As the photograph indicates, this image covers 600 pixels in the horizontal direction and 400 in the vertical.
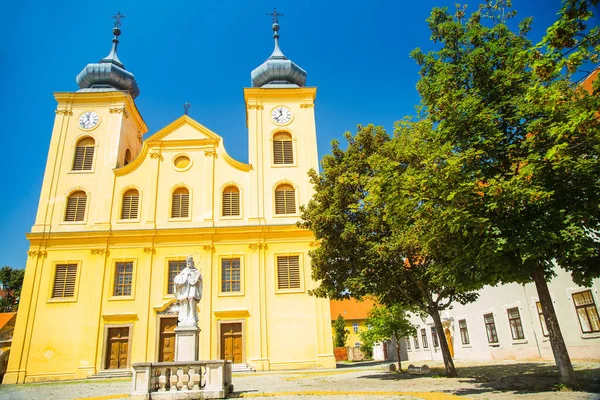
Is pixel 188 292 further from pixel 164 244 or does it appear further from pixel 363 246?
pixel 164 244

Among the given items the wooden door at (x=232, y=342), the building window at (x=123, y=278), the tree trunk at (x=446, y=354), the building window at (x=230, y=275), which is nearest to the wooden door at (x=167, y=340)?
the wooden door at (x=232, y=342)

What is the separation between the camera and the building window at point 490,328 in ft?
80.7

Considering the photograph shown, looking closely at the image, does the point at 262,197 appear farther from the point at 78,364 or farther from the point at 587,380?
the point at 587,380

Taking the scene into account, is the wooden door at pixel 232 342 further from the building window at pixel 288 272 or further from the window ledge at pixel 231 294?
the building window at pixel 288 272

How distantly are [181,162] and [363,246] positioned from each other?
17.3m

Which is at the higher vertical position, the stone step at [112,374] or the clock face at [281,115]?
the clock face at [281,115]

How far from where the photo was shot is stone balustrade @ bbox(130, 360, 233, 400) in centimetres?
1078

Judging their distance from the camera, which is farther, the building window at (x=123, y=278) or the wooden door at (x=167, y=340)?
the building window at (x=123, y=278)

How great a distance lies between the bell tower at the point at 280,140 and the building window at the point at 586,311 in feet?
52.0

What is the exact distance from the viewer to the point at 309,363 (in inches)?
978

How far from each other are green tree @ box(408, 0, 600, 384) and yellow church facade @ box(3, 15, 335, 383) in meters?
16.0

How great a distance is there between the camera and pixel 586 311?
1728cm

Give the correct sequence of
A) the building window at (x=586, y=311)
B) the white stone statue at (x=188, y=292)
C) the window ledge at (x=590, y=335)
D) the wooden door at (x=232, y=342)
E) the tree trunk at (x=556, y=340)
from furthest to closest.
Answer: the wooden door at (x=232, y=342)
the building window at (x=586, y=311)
the window ledge at (x=590, y=335)
the white stone statue at (x=188, y=292)
the tree trunk at (x=556, y=340)

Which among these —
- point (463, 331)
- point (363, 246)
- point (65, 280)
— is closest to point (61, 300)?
point (65, 280)
